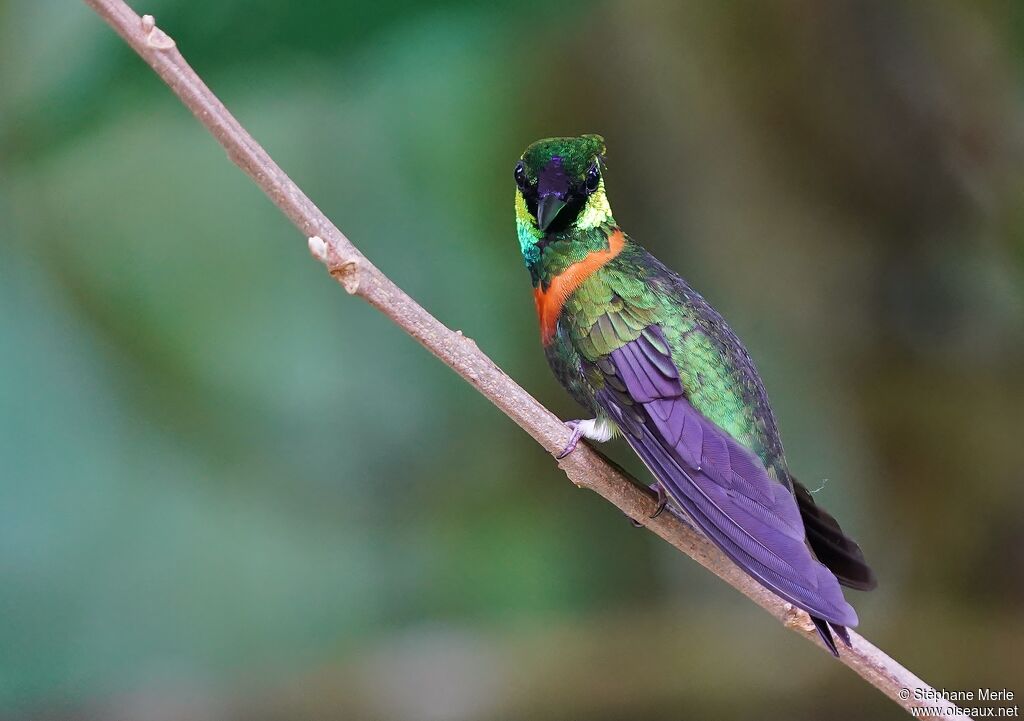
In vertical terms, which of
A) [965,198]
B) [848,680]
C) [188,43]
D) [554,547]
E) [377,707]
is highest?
[965,198]

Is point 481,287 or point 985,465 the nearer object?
point 985,465

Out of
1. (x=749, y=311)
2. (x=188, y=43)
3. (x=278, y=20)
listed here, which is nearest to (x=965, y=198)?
(x=749, y=311)

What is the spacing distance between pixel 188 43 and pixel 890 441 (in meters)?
2.21

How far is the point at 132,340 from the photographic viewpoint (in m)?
3.14

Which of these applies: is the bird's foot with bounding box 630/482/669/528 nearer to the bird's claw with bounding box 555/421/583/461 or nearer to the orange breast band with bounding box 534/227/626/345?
the bird's claw with bounding box 555/421/583/461

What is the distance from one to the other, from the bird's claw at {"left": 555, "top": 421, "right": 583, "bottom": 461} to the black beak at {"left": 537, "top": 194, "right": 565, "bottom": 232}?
0.33 meters

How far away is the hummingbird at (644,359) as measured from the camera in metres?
1.65

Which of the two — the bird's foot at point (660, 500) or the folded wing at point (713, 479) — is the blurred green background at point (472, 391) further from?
the folded wing at point (713, 479)

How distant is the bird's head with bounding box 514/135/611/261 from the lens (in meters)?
1.72

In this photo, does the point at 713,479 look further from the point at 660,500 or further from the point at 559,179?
the point at 559,179

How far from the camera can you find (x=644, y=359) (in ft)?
5.73

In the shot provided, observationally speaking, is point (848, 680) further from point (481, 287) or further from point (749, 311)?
point (481, 287)

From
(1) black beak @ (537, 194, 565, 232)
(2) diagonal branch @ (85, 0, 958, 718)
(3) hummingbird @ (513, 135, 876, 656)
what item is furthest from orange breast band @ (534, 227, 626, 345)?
(2) diagonal branch @ (85, 0, 958, 718)

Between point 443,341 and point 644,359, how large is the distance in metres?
0.44
